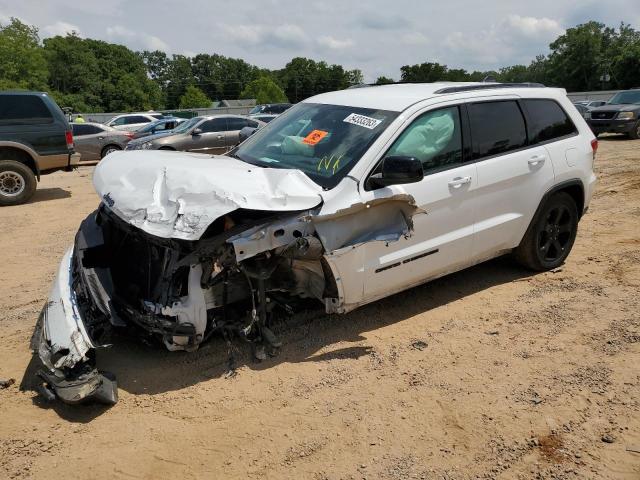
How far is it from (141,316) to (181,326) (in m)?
0.29

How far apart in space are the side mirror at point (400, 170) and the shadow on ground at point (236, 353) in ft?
4.17

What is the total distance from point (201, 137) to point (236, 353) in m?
12.0

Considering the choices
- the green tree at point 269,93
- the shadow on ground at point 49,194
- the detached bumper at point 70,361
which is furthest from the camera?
the green tree at point 269,93

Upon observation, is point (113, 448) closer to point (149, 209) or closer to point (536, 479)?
point (149, 209)

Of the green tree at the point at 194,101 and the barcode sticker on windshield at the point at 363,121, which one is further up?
the green tree at the point at 194,101

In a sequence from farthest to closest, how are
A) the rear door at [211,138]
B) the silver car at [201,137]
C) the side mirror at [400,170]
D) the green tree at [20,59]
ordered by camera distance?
the green tree at [20,59] < the rear door at [211,138] < the silver car at [201,137] < the side mirror at [400,170]

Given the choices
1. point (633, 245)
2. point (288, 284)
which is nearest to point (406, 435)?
point (288, 284)

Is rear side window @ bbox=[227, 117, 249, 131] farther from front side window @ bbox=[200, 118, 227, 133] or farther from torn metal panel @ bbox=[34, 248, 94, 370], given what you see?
torn metal panel @ bbox=[34, 248, 94, 370]

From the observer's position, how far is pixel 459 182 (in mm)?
4320

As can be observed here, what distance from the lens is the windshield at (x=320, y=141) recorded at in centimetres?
395

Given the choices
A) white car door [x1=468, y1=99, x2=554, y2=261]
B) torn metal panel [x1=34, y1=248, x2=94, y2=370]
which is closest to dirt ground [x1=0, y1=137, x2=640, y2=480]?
torn metal panel [x1=34, y1=248, x2=94, y2=370]

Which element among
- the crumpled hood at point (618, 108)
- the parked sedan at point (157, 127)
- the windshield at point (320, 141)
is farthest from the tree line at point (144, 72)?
the windshield at point (320, 141)

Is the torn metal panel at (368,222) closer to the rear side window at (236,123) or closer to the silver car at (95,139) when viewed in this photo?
the rear side window at (236,123)

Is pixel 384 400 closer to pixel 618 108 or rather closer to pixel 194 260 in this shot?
pixel 194 260
